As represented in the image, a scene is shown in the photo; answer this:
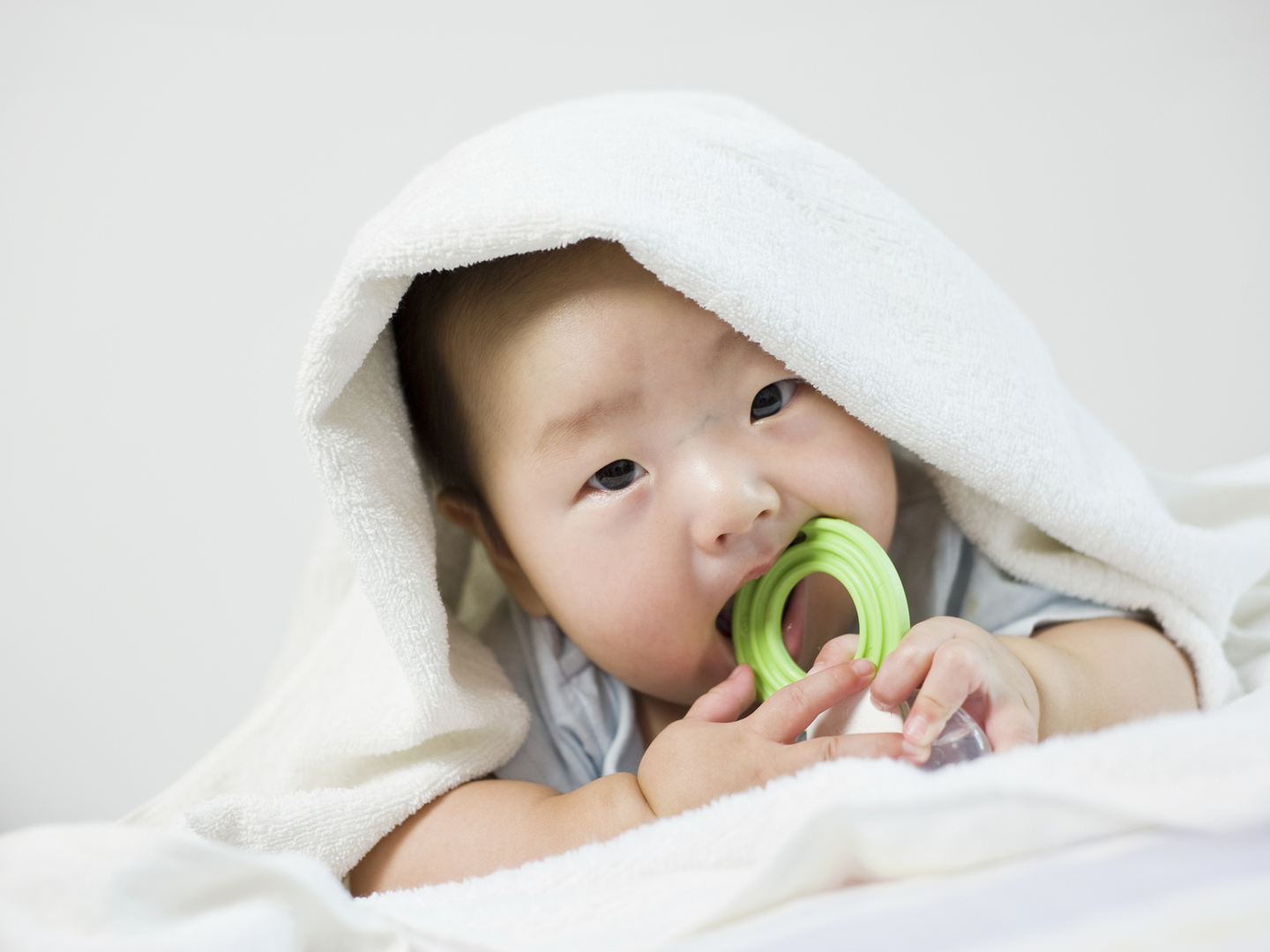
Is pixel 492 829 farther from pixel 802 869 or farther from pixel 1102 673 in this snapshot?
pixel 1102 673

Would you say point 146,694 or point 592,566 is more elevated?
point 592,566

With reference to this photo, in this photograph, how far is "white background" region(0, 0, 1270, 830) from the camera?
1.38 meters

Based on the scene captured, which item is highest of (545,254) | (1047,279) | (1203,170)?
(545,254)

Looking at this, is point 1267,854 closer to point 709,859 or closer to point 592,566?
point 709,859

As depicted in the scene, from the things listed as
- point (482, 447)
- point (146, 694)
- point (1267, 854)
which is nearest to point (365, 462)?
point (482, 447)

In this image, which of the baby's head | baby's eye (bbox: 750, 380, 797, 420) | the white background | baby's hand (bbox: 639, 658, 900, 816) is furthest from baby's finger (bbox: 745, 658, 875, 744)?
the white background

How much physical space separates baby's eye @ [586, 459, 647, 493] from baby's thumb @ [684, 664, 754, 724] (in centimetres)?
19

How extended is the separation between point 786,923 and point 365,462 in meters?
0.53

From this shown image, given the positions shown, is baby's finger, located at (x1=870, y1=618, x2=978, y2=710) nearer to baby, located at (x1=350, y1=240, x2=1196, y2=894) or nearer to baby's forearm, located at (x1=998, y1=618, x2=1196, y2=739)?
baby, located at (x1=350, y1=240, x2=1196, y2=894)

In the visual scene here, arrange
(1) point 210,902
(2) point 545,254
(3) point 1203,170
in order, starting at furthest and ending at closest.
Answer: (3) point 1203,170, (2) point 545,254, (1) point 210,902

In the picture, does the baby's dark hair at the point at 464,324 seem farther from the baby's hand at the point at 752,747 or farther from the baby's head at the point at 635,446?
the baby's hand at the point at 752,747

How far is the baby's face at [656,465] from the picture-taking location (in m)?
0.77

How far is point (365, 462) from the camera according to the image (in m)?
0.84

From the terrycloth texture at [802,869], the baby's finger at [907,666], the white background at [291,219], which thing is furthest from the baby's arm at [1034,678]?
the white background at [291,219]
